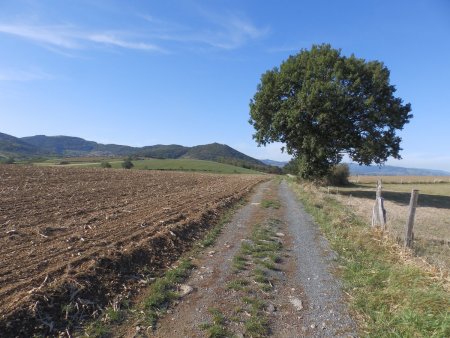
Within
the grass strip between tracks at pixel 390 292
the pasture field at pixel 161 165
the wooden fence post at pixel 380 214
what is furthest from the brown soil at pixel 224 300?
the pasture field at pixel 161 165

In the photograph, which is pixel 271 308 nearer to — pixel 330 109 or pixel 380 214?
pixel 380 214

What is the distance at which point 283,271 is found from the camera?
27.1 feet

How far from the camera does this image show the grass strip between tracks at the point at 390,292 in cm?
530

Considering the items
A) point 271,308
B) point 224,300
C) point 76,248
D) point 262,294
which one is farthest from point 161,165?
point 271,308

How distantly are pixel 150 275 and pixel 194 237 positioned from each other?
3.60 m

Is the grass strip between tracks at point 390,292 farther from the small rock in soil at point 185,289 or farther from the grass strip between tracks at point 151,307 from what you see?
the grass strip between tracks at point 151,307

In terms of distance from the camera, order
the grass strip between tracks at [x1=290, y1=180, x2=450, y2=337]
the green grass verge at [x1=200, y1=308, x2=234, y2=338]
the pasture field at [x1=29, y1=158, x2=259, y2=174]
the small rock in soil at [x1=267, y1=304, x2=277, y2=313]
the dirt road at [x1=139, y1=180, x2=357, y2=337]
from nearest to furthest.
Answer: the green grass verge at [x1=200, y1=308, x2=234, y2=338], the grass strip between tracks at [x1=290, y1=180, x2=450, y2=337], the dirt road at [x1=139, y1=180, x2=357, y2=337], the small rock in soil at [x1=267, y1=304, x2=277, y2=313], the pasture field at [x1=29, y1=158, x2=259, y2=174]

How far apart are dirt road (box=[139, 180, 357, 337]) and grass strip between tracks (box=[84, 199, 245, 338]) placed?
7.6 inches

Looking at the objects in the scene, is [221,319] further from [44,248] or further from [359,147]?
[359,147]

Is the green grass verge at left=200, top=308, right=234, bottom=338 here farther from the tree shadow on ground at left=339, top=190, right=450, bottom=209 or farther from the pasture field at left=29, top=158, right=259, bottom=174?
the pasture field at left=29, top=158, right=259, bottom=174

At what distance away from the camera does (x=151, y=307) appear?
594 centimetres

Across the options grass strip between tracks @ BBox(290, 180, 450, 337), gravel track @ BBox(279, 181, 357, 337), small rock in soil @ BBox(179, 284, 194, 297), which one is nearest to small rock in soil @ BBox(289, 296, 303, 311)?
gravel track @ BBox(279, 181, 357, 337)

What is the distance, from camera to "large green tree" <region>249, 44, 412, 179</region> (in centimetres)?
3183

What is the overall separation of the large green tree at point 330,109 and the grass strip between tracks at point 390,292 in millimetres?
22708
